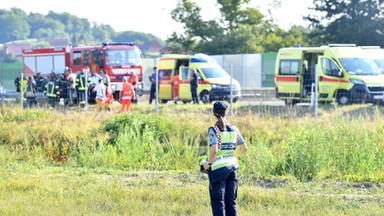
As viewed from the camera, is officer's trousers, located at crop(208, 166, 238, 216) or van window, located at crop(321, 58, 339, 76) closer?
officer's trousers, located at crop(208, 166, 238, 216)

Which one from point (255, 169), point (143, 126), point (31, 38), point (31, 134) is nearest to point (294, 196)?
point (255, 169)

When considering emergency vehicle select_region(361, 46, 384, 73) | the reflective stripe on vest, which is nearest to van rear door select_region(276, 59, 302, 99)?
emergency vehicle select_region(361, 46, 384, 73)

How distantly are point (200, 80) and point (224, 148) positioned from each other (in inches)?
838

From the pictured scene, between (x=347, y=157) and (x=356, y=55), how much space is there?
14135 mm

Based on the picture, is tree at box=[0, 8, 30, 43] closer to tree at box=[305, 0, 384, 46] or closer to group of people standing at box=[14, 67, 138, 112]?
tree at box=[305, 0, 384, 46]

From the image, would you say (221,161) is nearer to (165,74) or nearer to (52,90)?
(165,74)

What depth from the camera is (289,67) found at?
28266 mm

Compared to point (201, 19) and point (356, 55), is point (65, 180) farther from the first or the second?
point (201, 19)

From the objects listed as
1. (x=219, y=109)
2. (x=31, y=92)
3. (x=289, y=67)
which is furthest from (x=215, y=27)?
(x=219, y=109)

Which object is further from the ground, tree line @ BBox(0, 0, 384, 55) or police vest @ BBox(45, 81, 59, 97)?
tree line @ BBox(0, 0, 384, 55)

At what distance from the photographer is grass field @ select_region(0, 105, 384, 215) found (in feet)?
34.3

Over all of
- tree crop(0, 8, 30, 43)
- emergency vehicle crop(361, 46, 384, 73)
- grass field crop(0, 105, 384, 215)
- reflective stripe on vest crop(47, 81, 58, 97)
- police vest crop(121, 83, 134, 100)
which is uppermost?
tree crop(0, 8, 30, 43)

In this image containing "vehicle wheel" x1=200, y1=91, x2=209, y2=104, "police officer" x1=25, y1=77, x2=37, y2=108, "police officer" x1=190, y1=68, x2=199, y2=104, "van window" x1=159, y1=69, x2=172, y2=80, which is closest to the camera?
"police officer" x1=190, y1=68, x2=199, y2=104

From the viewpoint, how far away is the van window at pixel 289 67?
27.9 m
